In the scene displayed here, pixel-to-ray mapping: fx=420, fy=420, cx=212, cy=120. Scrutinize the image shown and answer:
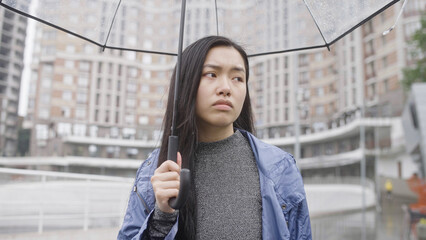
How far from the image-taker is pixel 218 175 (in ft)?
4.54

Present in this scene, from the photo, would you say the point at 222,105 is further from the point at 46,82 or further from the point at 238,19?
the point at 46,82

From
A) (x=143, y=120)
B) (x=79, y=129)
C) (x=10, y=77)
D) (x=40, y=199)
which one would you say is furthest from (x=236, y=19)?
(x=10, y=77)

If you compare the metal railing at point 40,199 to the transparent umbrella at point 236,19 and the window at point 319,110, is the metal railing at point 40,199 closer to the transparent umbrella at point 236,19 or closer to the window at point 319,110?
the transparent umbrella at point 236,19

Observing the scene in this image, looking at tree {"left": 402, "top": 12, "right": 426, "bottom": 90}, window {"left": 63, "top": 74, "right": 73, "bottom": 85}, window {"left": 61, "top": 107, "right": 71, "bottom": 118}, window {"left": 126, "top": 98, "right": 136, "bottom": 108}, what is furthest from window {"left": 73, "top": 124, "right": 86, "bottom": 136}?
tree {"left": 402, "top": 12, "right": 426, "bottom": 90}

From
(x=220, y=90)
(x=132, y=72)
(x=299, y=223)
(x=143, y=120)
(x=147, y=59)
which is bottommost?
(x=299, y=223)

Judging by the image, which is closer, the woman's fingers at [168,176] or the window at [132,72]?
the woman's fingers at [168,176]

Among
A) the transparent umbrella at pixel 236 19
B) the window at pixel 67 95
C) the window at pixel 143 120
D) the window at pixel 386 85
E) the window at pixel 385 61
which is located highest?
the window at pixel 385 61

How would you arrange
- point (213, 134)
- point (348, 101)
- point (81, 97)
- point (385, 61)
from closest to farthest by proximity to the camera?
point (213, 134) → point (385, 61) → point (348, 101) → point (81, 97)

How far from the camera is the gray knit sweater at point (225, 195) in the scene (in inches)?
50.7

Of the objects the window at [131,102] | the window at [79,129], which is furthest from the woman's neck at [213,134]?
the window at [131,102]

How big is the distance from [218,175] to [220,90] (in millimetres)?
284

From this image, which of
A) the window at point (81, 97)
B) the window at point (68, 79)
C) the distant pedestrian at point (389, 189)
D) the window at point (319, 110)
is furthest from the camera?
the window at point (68, 79)

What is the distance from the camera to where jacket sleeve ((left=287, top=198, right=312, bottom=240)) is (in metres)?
1.35

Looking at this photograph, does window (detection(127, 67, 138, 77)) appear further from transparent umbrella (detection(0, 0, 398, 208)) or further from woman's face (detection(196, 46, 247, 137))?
woman's face (detection(196, 46, 247, 137))
